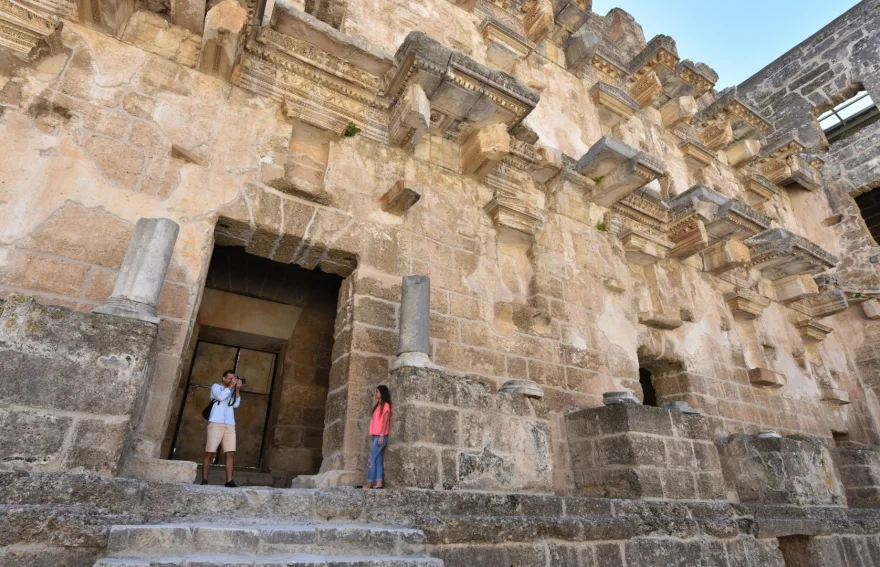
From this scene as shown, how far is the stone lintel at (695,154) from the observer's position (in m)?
8.78

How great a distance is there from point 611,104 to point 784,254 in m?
3.55

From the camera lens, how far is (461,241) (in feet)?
15.8

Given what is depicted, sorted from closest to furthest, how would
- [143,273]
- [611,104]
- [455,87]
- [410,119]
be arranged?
[143,273] < [410,119] < [455,87] < [611,104]

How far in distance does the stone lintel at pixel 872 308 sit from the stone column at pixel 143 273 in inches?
455

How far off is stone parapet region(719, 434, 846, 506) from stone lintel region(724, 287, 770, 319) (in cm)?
279

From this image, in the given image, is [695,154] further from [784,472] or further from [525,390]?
[525,390]

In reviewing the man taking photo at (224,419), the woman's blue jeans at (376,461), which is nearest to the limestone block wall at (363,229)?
the woman's blue jeans at (376,461)

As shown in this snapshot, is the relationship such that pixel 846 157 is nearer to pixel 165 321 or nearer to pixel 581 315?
pixel 581 315

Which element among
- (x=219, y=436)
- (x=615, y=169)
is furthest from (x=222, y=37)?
(x=615, y=169)

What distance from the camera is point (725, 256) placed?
712 cm

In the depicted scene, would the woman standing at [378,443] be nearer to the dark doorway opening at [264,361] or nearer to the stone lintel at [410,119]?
the stone lintel at [410,119]

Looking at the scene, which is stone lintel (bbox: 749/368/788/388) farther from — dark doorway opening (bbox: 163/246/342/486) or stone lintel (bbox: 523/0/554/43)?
dark doorway opening (bbox: 163/246/342/486)

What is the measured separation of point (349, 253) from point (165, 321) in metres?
1.44

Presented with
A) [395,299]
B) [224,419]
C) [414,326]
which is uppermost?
[395,299]
